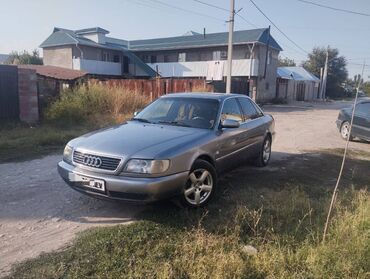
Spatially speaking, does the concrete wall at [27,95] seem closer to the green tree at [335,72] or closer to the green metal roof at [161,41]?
the green metal roof at [161,41]

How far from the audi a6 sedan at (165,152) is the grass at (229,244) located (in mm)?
415

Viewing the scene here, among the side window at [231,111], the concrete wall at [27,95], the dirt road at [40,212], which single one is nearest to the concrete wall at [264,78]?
the concrete wall at [27,95]

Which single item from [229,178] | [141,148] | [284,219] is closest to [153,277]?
[141,148]

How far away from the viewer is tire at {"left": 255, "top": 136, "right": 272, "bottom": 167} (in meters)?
7.06

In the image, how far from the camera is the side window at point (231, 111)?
564 centimetres

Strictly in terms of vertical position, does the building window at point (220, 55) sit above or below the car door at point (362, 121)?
above

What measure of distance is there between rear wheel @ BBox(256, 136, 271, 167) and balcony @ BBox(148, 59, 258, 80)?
836 inches

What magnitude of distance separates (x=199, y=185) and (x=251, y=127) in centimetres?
223

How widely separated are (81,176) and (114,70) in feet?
112

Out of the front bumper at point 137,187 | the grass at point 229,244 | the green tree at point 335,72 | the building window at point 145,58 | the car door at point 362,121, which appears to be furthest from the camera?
the green tree at point 335,72

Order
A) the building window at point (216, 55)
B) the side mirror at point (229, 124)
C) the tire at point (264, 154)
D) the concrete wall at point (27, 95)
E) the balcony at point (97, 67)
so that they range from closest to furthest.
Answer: the side mirror at point (229, 124) → the tire at point (264, 154) → the concrete wall at point (27, 95) → the balcony at point (97, 67) → the building window at point (216, 55)

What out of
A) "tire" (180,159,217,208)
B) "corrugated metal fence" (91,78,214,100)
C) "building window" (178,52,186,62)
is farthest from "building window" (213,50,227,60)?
"tire" (180,159,217,208)

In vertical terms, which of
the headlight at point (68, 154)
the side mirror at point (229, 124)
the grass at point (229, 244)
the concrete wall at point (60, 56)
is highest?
the concrete wall at point (60, 56)

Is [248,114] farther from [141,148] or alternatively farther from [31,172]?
[31,172]
